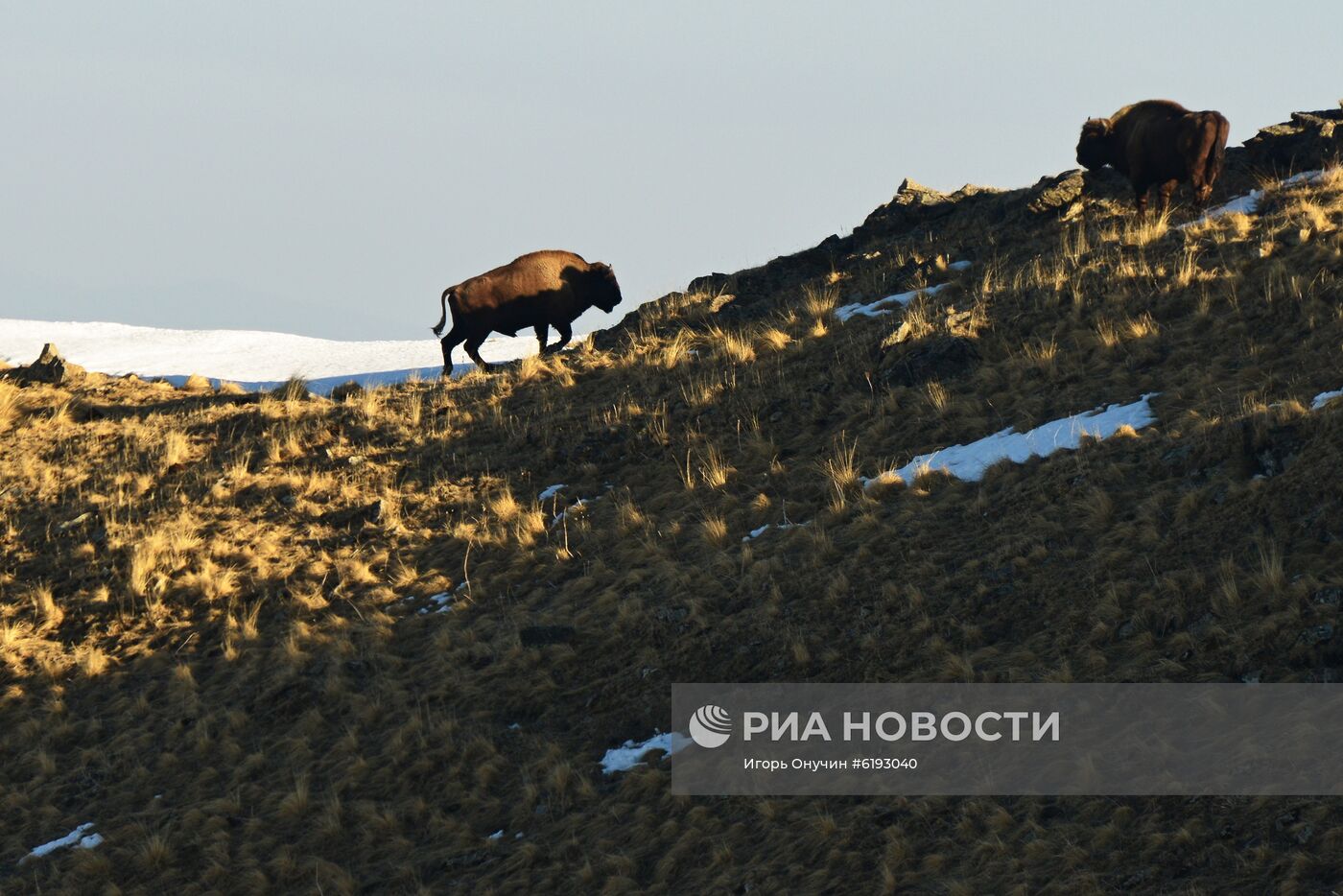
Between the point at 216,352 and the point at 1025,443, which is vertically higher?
the point at 216,352

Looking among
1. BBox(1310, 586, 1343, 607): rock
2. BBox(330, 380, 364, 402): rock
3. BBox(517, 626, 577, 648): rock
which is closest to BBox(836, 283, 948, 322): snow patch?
BBox(330, 380, 364, 402): rock

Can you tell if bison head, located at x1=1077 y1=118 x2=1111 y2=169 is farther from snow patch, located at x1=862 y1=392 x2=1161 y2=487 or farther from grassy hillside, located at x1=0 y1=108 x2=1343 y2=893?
snow patch, located at x1=862 y1=392 x2=1161 y2=487

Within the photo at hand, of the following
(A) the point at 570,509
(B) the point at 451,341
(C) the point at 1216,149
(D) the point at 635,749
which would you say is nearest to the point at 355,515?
(A) the point at 570,509

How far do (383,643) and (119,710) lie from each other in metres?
2.50

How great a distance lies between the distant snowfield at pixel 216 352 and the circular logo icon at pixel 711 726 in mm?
21776

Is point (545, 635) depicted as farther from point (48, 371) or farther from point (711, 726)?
point (48, 371)

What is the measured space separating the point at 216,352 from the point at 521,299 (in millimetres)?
20350

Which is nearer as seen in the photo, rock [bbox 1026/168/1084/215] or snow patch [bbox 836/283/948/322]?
snow patch [bbox 836/283/948/322]

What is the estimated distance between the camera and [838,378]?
1694 centimetres

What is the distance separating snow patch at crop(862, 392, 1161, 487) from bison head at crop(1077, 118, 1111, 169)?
992 centimetres

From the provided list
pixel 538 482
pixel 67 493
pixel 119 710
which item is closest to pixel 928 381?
pixel 538 482

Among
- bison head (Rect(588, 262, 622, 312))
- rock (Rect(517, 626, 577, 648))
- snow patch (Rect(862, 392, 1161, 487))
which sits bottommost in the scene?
rock (Rect(517, 626, 577, 648))

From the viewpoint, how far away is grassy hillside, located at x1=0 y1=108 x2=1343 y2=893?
8570 millimetres

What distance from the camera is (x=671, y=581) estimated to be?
12.4 meters
